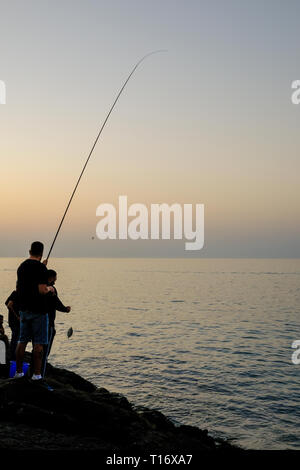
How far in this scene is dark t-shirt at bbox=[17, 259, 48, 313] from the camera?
673 cm

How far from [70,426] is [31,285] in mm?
2329

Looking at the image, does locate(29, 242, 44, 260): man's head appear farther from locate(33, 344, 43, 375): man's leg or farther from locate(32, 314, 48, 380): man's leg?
locate(33, 344, 43, 375): man's leg

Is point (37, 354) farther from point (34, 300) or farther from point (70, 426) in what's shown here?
point (70, 426)

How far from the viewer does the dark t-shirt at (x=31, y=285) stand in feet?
22.1

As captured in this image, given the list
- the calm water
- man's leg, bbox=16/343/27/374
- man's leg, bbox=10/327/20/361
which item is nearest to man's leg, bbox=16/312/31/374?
man's leg, bbox=16/343/27/374

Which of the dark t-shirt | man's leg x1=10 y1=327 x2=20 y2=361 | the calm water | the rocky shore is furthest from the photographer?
the calm water

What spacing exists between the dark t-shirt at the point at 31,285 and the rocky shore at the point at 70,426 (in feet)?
4.72

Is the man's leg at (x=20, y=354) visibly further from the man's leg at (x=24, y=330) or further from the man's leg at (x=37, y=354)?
the man's leg at (x=37, y=354)

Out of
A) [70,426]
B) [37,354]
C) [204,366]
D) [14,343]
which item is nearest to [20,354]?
[37,354]

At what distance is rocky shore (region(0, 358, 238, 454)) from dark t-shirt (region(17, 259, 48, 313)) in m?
1.44

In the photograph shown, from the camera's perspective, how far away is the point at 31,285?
6.77 meters
